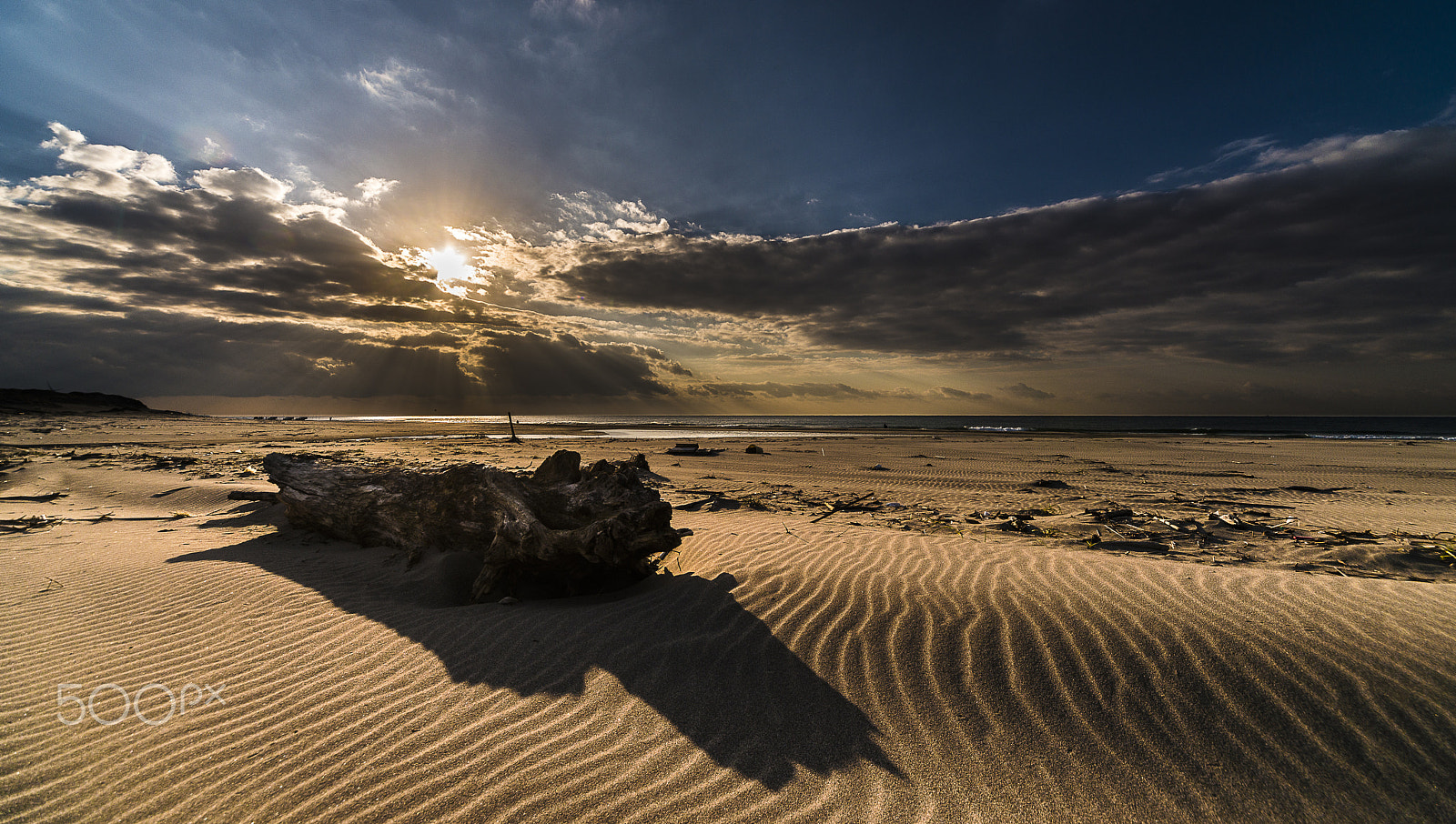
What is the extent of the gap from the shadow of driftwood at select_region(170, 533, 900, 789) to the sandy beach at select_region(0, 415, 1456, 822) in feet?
0.10

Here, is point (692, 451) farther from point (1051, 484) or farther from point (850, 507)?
point (1051, 484)

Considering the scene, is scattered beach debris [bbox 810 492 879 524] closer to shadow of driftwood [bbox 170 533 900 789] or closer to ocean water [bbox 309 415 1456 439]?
shadow of driftwood [bbox 170 533 900 789]

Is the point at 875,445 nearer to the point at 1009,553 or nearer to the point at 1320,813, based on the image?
the point at 1009,553

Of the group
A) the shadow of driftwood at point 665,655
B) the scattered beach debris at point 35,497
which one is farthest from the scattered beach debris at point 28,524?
the shadow of driftwood at point 665,655

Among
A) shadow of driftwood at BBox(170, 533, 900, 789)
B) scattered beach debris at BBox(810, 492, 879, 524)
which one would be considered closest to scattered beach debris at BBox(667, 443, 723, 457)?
scattered beach debris at BBox(810, 492, 879, 524)

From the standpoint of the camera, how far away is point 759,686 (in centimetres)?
385

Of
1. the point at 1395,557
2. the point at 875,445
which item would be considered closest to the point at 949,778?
the point at 1395,557

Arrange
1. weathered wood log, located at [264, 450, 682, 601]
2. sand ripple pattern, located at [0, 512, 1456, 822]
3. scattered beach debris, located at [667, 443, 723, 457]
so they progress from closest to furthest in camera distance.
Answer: sand ripple pattern, located at [0, 512, 1456, 822]
weathered wood log, located at [264, 450, 682, 601]
scattered beach debris, located at [667, 443, 723, 457]

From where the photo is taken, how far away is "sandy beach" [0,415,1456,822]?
9.45 feet

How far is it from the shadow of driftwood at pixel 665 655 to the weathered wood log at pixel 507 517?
0.37m

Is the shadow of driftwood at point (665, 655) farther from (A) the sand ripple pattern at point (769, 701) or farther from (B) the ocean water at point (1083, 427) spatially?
(B) the ocean water at point (1083, 427)

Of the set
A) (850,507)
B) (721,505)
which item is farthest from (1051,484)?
(721,505)

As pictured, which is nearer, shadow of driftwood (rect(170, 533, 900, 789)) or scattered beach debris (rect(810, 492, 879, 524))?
shadow of driftwood (rect(170, 533, 900, 789))

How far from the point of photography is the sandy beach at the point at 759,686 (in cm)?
288
